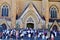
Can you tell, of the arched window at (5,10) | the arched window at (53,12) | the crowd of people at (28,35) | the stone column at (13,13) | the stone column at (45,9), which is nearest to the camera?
the crowd of people at (28,35)

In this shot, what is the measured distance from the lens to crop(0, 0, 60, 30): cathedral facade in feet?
149

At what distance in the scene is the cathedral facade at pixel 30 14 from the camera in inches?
1790

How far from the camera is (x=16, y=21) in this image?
4547cm

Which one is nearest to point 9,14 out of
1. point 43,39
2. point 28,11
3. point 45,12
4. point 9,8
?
point 9,8

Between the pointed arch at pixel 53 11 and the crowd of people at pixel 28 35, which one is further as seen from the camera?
the pointed arch at pixel 53 11

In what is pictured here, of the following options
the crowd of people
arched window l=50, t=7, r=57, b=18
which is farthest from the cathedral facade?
the crowd of people

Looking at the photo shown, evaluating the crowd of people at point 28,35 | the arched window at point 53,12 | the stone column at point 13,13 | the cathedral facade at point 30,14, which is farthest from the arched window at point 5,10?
the crowd of people at point 28,35

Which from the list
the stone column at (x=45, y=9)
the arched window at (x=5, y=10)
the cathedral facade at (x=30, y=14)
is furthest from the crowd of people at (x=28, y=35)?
the arched window at (x=5, y=10)

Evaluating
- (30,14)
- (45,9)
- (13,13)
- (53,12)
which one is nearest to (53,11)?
(53,12)

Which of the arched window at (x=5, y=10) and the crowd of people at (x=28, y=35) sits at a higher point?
the arched window at (x=5, y=10)

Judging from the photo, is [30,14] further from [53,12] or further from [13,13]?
[53,12]

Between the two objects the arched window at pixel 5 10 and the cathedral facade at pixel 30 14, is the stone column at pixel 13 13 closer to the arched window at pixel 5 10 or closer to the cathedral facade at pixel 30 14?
the cathedral facade at pixel 30 14

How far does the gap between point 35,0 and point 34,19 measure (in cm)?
517

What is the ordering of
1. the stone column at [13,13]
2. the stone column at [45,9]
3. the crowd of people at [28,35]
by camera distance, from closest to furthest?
the crowd of people at [28,35] < the stone column at [13,13] < the stone column at [45,9]
